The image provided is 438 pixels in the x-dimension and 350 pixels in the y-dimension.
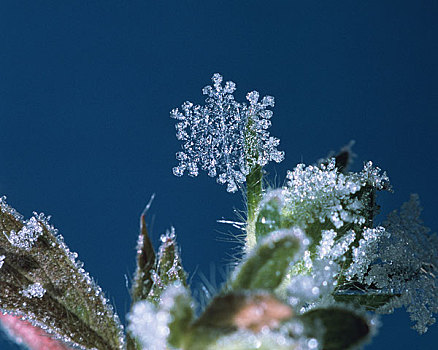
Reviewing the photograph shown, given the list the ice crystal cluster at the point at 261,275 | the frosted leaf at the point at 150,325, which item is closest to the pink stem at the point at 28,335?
the ice crystal cluster at the point at 261,275

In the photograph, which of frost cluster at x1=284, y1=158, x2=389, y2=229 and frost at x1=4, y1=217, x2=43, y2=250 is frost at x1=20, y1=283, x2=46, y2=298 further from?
frost cluster at x1=284, y1=158, x2=389, y2=229

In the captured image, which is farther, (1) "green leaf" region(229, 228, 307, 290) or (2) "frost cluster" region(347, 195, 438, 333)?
(2) "frost cluster" region(347, 195, 438, 333)

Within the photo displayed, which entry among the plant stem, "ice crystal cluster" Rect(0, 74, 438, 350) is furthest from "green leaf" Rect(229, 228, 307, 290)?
the plant stem

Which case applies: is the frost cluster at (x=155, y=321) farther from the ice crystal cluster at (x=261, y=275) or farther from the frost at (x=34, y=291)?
the frost at (x=34, y=291)

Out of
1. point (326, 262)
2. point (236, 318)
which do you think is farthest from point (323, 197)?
point (236, 318)

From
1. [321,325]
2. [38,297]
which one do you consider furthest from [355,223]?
[38,297]
